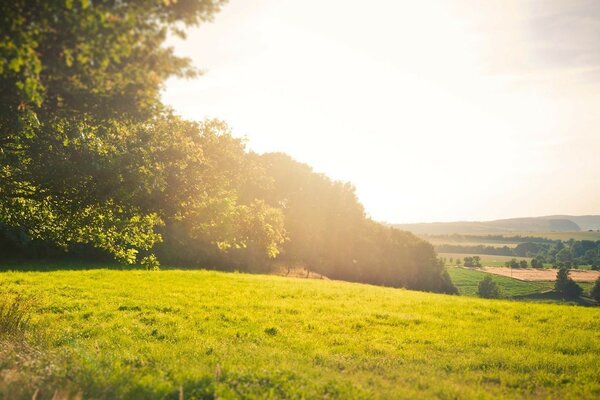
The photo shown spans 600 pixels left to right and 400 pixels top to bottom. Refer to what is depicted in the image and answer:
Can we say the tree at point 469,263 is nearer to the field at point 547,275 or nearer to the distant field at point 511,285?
the field at point 547,275

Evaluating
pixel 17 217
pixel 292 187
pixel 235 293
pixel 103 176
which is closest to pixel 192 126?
pixel 103 176

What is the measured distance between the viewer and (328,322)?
68.1ft

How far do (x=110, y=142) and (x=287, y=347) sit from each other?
9988 mm

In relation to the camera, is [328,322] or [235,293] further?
[235,293]

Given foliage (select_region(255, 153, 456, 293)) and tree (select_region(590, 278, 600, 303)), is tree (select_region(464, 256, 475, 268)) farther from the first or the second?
foliage (select_region(255, 153, 456, 293))

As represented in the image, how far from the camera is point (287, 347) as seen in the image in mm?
15695

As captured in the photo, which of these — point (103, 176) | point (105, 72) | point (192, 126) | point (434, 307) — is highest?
point (192, 126)

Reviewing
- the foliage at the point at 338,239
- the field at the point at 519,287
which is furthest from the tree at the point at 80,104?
the field at the point at 519,287

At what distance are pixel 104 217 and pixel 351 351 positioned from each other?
1082 cm

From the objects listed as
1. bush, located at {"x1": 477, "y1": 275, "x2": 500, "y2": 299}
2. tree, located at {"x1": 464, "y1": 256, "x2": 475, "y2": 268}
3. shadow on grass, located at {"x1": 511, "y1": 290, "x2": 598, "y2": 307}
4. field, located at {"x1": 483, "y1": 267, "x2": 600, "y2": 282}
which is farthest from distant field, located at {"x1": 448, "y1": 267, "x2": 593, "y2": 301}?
tree, located at {"x1": 464, "y1": 256, "x2": 475, "y2": 268}

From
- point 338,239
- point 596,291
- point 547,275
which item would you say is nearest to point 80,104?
point 338,239

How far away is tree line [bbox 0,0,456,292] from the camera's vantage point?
724cm

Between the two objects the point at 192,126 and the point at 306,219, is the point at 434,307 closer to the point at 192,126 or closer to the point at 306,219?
the point at 192,126

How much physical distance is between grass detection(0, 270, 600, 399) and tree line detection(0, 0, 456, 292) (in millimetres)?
4045
